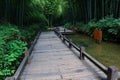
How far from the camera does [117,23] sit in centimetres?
978

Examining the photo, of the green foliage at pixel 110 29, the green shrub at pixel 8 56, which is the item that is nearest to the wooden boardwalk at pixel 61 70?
the green shrub at pixel 8 56

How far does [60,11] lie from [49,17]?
5.96 m

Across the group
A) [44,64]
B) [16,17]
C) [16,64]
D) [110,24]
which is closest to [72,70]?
[44,64]

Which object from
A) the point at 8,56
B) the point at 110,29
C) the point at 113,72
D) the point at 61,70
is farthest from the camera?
the point at 110,29

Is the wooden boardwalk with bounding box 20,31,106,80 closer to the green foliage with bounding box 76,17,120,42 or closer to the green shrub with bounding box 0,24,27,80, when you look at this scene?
the green shrub with bounding box 0,24,27,80

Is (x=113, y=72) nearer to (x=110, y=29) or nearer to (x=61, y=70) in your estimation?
(x=61, y=70)

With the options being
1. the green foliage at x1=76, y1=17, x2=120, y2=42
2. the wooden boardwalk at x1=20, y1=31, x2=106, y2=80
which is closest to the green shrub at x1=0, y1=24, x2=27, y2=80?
the wooden boardwalk at x1=20, y1=31, x2=106, y2=80

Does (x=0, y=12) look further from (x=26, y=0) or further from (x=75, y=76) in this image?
(x=75, y=76)

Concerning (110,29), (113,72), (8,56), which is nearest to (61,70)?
(8,56)

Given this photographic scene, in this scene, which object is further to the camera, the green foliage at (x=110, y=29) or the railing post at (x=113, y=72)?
the green foliage at (x=110, y=29)

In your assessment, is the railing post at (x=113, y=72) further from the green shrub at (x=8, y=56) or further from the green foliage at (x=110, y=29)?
the green foliage at (x=110, y=29)

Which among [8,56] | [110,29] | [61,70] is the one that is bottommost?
[61,70]

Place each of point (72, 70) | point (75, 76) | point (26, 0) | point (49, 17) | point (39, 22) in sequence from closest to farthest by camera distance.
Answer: point (75, 76), point (72, 70), point (26, 0), point (39, 22), point (49, 17)

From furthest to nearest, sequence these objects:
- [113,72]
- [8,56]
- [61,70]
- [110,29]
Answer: [110,29] < [61,70] < [8,56] < [113,72]
